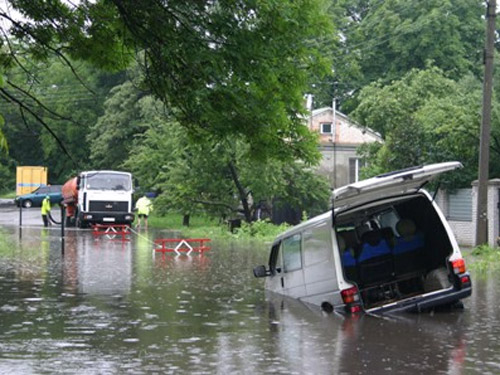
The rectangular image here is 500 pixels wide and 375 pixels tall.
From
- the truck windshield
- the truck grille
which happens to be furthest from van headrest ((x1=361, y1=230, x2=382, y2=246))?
the truck windshield

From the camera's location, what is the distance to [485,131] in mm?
26969

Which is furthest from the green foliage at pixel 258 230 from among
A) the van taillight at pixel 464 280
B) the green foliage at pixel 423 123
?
the van taillight at pixel 464 280

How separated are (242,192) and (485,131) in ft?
68.3

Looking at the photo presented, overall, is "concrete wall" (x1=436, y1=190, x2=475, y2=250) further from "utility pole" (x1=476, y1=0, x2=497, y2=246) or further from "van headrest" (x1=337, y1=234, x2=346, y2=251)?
"van headrest" (x1=337, y1=234, x2=346, y2=251)

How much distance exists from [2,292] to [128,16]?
8602 mm

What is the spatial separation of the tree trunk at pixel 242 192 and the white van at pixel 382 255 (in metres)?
29.8

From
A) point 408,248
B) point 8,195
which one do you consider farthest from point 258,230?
point 8,195

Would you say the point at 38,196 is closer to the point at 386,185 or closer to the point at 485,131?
the point at 485,131

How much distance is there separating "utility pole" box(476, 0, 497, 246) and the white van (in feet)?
39.5

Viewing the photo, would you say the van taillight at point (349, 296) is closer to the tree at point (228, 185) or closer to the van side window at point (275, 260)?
the van side window at point (275, 260)

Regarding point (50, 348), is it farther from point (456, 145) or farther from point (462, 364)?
point (456, 145)

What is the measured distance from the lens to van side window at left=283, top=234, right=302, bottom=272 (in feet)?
52.9

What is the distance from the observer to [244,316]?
1566cm

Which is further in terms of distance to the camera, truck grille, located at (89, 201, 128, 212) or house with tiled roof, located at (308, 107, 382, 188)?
house with tiled roof, located at (308, 107, 382, 188)
